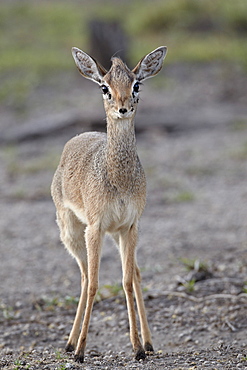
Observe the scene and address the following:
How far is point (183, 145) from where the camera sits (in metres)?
12.0

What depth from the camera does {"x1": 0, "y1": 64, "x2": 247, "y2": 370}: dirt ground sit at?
5.36 metres

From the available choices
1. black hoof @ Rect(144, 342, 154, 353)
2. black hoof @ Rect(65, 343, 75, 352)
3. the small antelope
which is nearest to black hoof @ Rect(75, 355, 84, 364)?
the small antelope

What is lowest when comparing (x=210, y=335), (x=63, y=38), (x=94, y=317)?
(x=210, y=335)

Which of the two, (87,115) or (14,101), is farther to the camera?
(14,101)

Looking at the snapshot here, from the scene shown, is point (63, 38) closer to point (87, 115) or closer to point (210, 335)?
point (87, 115)

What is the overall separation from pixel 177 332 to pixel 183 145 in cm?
675

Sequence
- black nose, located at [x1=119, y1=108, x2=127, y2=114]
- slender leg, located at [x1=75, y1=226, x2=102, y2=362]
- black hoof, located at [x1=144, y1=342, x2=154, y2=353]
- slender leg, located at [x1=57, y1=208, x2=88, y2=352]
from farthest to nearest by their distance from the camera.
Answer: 1. slender leg, located at [x1=57, y1=208, x2=88, y2=352]
2. black hoof, located at [x1=144, y1=342, x2=154, y2=353]
3. slender leg, located at [x1=75, y1=226, x2=102, y2=362]
4. black nose, located at [x1=119, y1=108, x2=127, y2=114]

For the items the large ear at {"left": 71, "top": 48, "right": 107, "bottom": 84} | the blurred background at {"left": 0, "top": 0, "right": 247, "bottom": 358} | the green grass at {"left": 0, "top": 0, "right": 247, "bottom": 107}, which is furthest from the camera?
A: the green grass at {"left": 0, "top": 0, "right": 247, "bottom": 107}

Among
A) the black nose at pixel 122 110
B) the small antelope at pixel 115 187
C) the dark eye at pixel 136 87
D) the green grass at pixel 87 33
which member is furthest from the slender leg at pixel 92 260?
the green grass at pixel 87 33

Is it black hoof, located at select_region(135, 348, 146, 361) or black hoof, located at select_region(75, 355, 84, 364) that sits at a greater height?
black hoof, located at select_region(75, 355, 84, 364)

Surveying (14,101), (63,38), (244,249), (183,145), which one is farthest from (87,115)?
(63,38)

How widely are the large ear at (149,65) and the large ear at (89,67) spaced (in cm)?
24

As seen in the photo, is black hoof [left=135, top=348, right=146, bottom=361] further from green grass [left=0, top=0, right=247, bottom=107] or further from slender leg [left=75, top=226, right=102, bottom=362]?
green grass [left=0, top=0, right=247, bottom=107]

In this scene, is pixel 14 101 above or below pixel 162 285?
above
